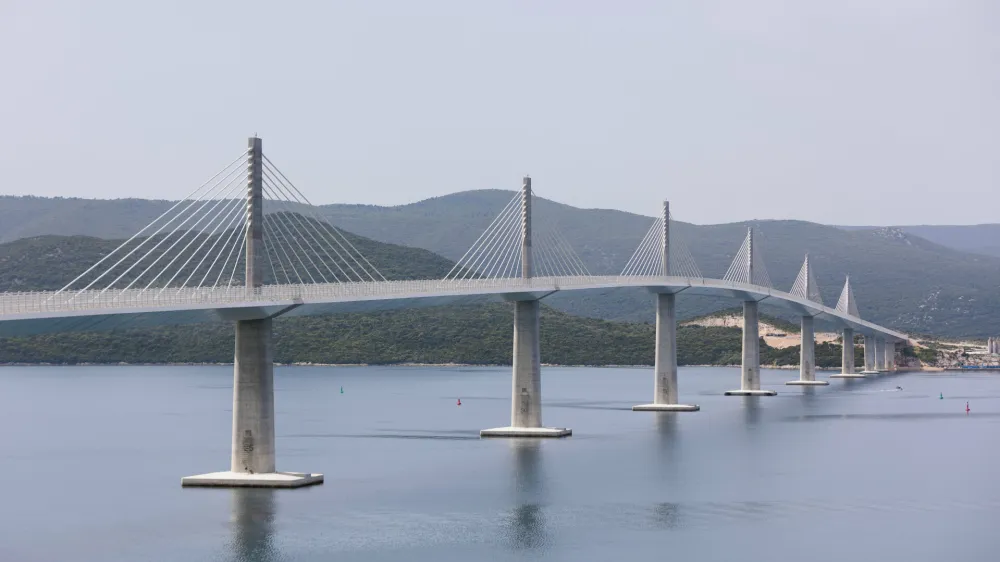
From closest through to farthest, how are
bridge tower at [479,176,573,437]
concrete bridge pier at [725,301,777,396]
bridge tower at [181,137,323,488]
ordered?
bridge tower at [181,137,323,488], bridge tower at [479,176,573,437], concrete bridge pier at [725,301,777,396]

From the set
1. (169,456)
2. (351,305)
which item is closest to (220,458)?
(169,456)

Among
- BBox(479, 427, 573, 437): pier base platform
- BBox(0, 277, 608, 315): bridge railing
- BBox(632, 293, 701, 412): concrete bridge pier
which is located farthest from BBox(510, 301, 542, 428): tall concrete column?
BBox(632, 293, 701, 412): concrete bridge pier

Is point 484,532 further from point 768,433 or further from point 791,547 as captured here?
Answer: point 768,433

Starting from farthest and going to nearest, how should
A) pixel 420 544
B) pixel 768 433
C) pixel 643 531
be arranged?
pixel 768 433, pixel 643 531, pixel 420 544

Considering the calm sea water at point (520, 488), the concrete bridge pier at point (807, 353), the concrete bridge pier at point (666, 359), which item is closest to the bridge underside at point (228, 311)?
the calm sea water at point (520, 488)

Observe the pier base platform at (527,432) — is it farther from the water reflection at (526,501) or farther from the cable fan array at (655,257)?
the cable fan array at (655,257)

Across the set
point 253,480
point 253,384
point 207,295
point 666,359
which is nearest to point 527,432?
point 666,359

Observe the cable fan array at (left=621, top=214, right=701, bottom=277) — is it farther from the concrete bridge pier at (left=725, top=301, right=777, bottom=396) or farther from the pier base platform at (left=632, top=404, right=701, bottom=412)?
the concrete bridge pier at (left=725, top=301, right=777, bottom=396)
